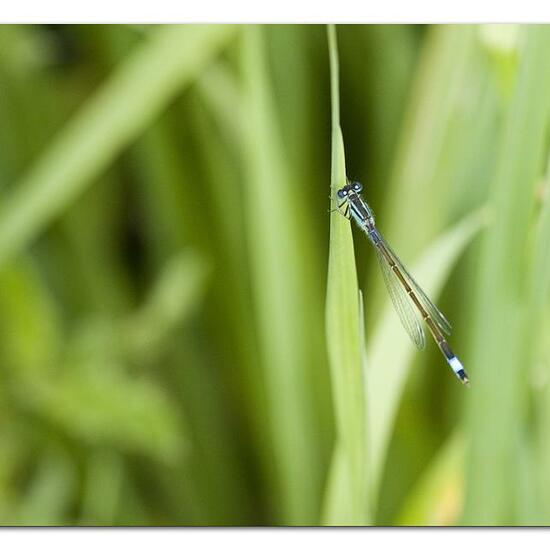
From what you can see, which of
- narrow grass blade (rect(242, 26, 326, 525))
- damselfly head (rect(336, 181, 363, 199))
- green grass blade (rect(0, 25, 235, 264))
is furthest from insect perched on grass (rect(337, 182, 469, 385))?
green grass blade (rect(0, 25, 235, 264))

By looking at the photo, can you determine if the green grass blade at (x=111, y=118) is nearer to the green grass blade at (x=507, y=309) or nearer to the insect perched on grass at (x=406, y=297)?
the insect perched on grass at (x=406, y=297)

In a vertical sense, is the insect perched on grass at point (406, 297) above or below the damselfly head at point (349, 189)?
below

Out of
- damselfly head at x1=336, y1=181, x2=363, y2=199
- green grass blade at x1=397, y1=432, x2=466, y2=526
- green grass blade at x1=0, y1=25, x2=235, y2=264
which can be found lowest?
green grass blade at x1=397, y1=432, x2=466, y2=526

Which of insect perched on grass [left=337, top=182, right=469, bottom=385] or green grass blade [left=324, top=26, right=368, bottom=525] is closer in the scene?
green grass blade [left=324, top=26, right=368, bottom=525]

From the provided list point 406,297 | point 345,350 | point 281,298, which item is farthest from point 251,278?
point 345,350

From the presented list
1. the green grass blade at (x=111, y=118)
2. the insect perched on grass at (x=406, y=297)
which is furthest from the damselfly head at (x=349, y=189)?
the green grass blade at (x=111, y=118)

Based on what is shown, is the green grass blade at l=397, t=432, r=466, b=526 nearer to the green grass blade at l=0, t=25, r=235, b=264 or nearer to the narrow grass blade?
the narrow grass blade

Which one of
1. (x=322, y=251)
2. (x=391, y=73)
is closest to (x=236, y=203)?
(x=322, y=251)
